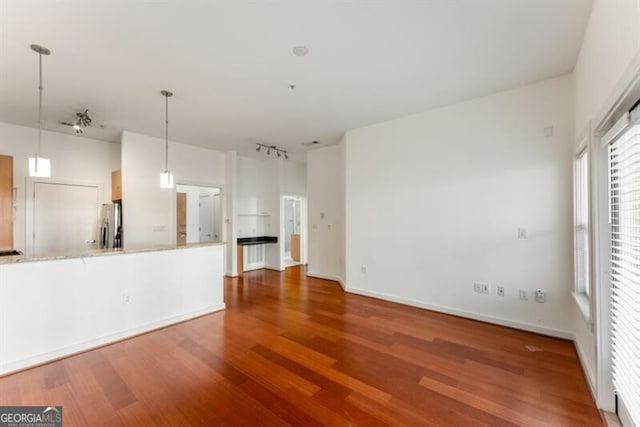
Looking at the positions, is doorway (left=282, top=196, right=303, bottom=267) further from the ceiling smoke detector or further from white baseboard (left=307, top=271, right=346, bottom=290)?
the ceiling smoke detector

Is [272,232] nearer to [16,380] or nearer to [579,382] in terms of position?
[16,380]

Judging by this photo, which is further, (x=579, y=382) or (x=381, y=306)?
(x=381, y=306)

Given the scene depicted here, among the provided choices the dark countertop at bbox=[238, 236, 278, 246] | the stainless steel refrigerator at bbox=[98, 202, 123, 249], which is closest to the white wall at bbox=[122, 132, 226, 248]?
the stainless steel refrigerator at bbox=[98, 202, 123, 249]

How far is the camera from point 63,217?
4.58 m

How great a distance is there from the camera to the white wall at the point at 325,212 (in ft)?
18.6

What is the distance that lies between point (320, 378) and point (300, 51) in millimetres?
2985

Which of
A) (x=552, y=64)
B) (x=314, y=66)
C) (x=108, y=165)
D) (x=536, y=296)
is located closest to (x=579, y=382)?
(x=536, y=296)

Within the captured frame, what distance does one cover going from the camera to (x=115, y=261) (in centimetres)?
307

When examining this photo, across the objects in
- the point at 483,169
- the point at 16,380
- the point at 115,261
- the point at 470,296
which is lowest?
the point at 16,380

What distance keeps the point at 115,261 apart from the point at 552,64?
17.4ft

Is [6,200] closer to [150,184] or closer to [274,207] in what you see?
[150,184]

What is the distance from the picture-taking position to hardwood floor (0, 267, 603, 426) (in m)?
1.86

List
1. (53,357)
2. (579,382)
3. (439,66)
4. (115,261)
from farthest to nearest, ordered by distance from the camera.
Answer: (115,261)
(439,66)
(53,357)
(579,382)

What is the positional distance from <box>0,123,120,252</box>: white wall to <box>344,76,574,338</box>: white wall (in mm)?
4779
